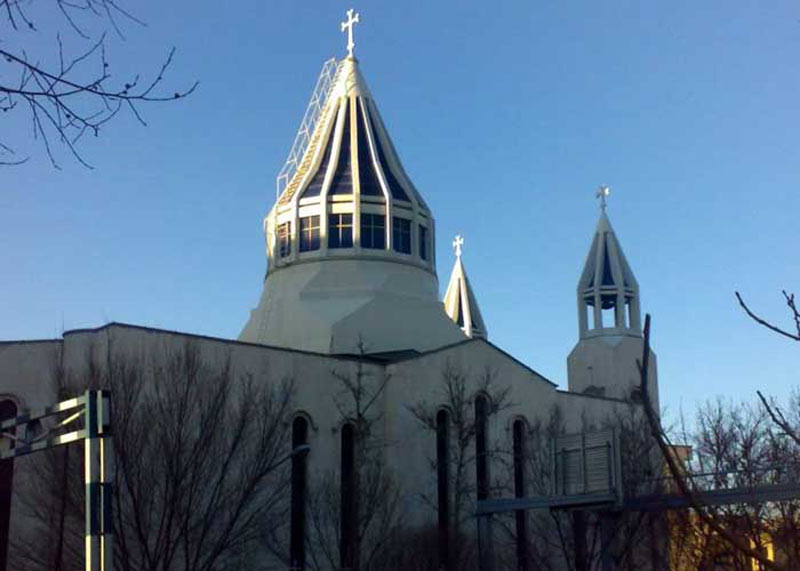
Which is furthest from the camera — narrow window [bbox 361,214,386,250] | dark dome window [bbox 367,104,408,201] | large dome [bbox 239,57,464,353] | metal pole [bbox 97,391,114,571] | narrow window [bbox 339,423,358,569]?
dark dome window [bbox 367,104,408,201]

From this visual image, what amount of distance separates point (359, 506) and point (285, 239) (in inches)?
484

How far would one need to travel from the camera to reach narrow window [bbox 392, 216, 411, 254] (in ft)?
128

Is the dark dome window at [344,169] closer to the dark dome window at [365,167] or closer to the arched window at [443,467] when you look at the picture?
the dark dome window at [365,167]

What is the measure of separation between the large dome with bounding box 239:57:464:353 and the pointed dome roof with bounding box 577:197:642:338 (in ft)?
33.7

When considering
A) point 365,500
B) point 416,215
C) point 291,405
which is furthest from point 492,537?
point 416,215

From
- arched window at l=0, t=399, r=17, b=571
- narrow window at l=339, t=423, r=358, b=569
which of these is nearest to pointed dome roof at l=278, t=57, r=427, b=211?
narrow window at l=339, t=423, r=358, b=569

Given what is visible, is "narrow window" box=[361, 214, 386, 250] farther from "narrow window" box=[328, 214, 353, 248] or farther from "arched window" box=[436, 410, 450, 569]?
"arched window" box=[436, 410, 450, 569]

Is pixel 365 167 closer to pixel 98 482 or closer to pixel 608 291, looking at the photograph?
pixel 608 291

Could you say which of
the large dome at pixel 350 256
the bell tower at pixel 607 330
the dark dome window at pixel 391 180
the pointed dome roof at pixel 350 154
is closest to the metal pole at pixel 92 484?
the large dome at pixel 350 256

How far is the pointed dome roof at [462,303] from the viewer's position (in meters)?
59.0

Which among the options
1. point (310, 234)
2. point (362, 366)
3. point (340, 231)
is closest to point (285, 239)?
point (310, 234)

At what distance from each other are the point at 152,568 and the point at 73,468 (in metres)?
2.87

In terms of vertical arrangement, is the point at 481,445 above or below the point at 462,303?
below

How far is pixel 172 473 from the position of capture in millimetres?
24406
